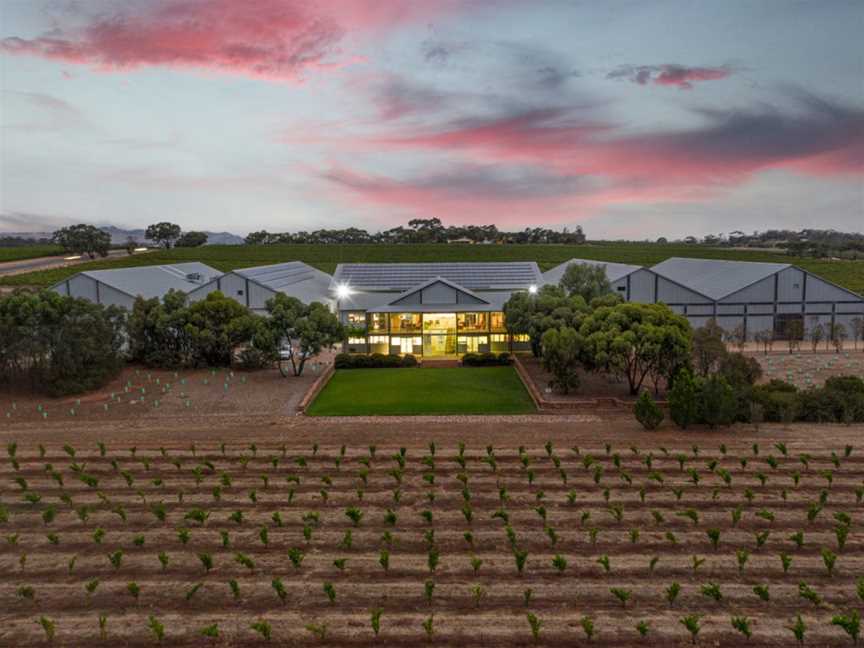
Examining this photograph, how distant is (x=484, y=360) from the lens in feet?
122

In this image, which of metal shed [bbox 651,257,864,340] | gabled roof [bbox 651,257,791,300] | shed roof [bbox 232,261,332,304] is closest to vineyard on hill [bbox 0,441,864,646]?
metal shed [bbox 651,257,864,340]

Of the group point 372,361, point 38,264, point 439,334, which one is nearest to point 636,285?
point 439,334

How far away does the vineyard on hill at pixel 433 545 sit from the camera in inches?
445

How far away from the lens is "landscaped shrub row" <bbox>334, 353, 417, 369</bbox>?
36.5m

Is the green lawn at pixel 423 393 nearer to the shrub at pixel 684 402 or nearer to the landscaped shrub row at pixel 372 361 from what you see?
the landscaped shrub row at pixel 372 361

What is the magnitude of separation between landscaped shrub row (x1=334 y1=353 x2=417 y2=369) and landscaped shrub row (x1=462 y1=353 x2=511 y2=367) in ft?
11.5

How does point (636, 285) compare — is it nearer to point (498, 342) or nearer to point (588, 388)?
point (498, 342)

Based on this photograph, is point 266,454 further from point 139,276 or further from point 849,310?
point 849,310

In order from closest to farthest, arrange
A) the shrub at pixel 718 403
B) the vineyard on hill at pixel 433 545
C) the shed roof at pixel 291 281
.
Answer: the vineyard on hill at pixel 433 545
the shrub at pixel 718 403
the shed roof at pixel 291 281

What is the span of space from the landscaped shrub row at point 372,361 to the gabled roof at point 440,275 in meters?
16.2

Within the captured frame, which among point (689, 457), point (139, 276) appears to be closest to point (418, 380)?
point (689, 457)

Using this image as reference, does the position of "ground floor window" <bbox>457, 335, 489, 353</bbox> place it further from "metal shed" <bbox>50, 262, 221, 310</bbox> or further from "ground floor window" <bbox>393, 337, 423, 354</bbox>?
"metal shed" <bbox>50, 262, 221, 310</bbox>

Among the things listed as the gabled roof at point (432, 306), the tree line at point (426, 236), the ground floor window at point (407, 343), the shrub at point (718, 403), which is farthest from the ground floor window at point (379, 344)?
the tree line at point (426, 236)

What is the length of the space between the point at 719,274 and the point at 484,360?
26.5 metres
